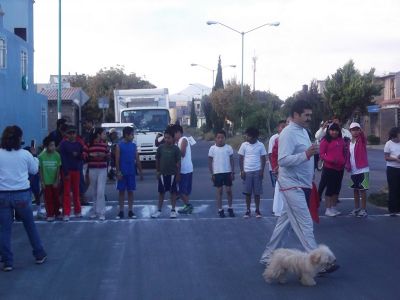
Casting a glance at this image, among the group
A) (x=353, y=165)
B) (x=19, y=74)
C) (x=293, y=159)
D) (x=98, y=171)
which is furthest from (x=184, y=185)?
(x=19, y=74)

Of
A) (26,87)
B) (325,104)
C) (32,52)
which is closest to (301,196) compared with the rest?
(26,87)

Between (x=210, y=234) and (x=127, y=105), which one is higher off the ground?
(x=127, y=105)

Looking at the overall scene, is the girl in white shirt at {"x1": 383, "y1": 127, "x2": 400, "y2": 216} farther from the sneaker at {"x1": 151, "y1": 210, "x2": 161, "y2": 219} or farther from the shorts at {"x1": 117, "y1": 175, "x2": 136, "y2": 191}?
the shorts at {"x1": 117, "y1": 175, "x2": 136, "y2": 191}

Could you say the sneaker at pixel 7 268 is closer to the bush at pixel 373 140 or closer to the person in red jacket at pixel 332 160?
the person in red jacket at pixel 332 160

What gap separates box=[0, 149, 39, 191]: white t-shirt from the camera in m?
9.73

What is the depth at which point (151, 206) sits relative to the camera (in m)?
17.2

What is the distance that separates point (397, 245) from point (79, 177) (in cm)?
675

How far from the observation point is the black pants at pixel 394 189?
14.3 metres

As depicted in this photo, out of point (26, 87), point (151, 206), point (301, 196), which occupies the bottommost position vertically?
point (151, 206)

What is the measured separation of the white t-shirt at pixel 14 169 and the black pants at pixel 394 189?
7336 mm

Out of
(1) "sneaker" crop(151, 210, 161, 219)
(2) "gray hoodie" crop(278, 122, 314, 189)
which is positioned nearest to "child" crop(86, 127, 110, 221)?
(1) "sneaker" crop(151, 210, 161, 219)

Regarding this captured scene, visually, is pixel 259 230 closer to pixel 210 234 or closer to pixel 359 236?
pixel 210 234

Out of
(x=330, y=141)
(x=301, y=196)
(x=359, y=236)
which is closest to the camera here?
(x=301, y=196)

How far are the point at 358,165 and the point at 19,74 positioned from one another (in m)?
22.8
